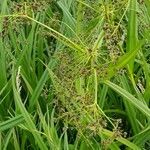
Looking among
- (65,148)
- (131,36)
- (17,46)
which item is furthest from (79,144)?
(17,46)

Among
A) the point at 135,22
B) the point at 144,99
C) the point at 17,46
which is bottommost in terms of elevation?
the point at 144,99

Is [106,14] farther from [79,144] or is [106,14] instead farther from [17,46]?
[17,46]

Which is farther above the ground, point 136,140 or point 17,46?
point 17,46

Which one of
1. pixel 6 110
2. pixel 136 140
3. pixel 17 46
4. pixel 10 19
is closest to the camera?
pixel 10 19

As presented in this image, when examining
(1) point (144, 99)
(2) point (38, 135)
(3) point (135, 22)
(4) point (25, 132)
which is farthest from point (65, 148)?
(3) point (135, 22)

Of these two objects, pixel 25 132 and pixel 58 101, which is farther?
pixel 25 132

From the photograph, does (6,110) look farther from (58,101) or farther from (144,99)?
(144,99)

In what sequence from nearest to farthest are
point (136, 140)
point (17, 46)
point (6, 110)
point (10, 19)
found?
point (10, 19), point (136, 140), point (6, 110), point (17, 46)
